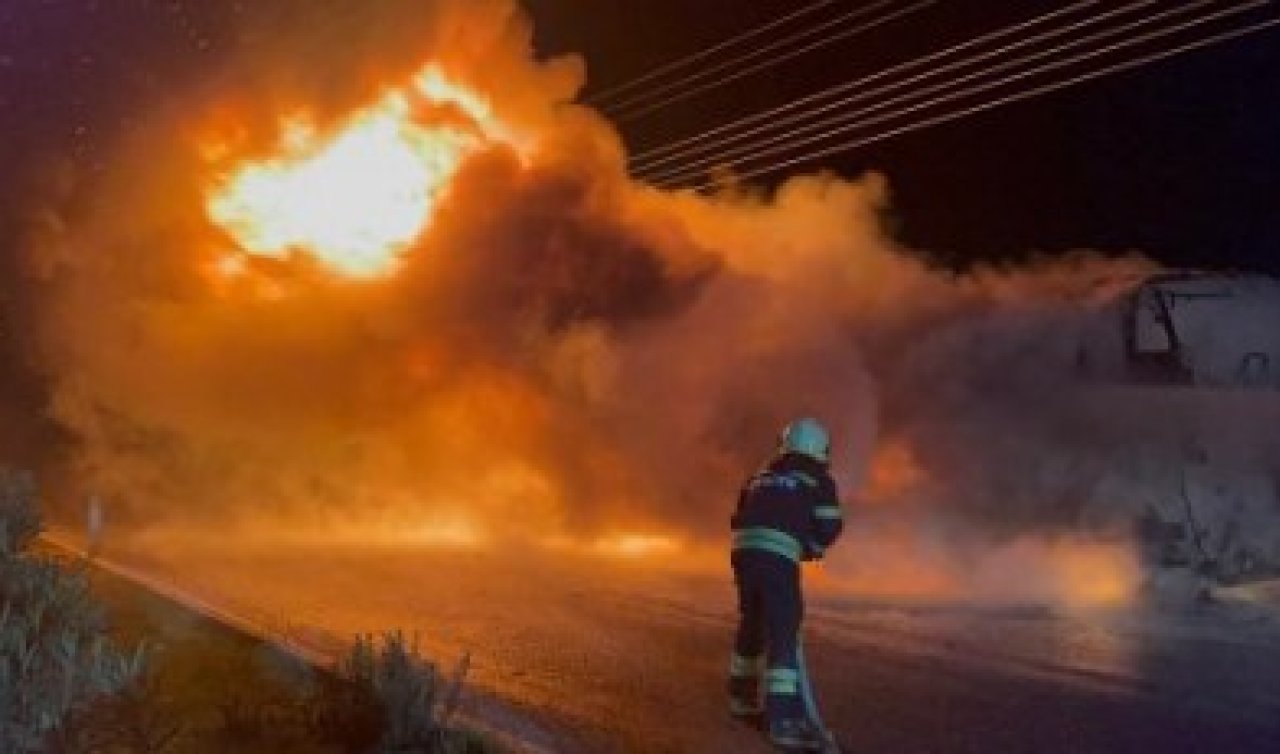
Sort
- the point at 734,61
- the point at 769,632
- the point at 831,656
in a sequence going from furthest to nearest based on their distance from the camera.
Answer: the point at 734,61 → the point at 831,656 → the point at 769,632

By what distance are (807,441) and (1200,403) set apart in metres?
10.9

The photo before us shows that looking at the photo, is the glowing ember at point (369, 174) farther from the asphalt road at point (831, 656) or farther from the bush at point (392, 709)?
the bush at point (392, 709)

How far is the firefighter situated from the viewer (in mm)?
7789

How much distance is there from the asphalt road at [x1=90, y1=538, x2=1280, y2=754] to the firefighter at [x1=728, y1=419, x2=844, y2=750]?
235 mm

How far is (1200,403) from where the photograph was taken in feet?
57.9

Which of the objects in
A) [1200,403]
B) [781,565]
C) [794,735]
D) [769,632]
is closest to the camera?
[794,735]

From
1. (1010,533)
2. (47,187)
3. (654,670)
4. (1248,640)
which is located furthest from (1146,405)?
(47,187)

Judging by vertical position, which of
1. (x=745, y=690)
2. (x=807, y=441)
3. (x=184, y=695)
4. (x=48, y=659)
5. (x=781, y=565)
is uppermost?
(x=807, y=441)

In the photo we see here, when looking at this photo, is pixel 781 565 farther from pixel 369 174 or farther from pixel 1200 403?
pixel 369 174

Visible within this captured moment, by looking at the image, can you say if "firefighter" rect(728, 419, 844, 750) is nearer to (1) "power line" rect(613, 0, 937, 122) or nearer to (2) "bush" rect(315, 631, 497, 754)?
(2) "bush" rect(315, 631, 497, 754)

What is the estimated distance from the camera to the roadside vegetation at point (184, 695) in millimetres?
5961

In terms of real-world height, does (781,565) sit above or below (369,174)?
below

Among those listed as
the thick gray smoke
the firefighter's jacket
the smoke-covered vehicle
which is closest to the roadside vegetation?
the firefighter's jacket

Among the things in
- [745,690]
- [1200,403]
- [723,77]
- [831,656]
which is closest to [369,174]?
[1200,403]
